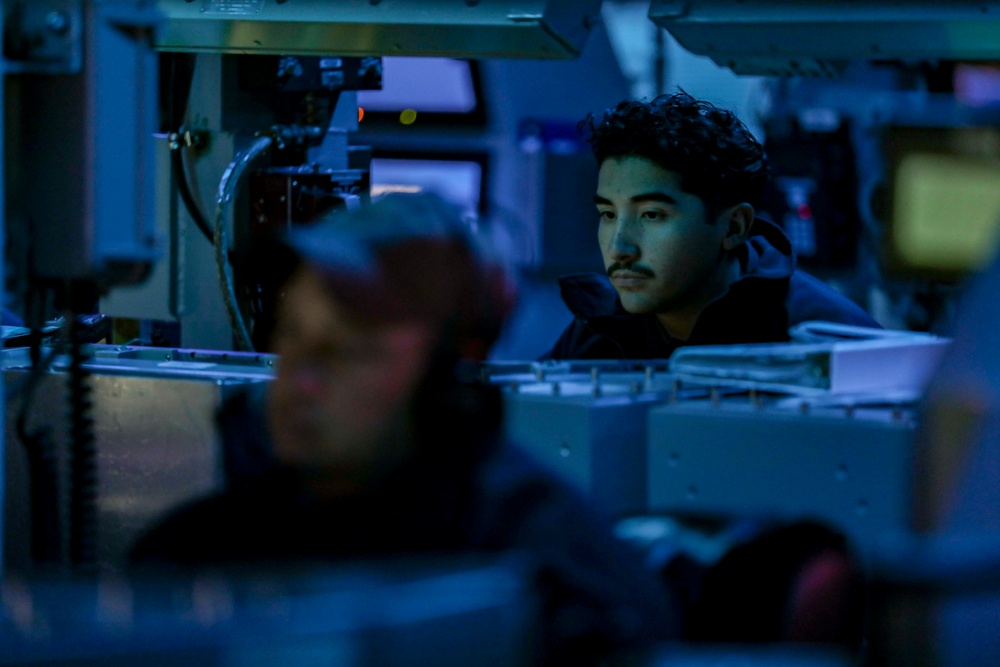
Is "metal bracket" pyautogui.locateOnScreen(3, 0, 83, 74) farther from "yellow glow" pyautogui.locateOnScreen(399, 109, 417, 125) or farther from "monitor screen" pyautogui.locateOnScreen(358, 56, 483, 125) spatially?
"yellow glow" pyautogui.locateOnScreen(399, 109, 417, 125)

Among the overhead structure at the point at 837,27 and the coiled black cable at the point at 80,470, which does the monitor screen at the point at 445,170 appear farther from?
the coiled black cable at the point at 80,470

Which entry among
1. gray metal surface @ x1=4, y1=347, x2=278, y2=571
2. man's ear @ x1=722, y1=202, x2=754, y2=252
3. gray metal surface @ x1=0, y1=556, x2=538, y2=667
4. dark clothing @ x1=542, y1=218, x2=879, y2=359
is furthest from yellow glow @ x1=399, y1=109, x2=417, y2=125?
gray metal surface @ x1=0, y1=556, x2=538, y2=667

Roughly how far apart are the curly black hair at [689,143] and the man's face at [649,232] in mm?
27

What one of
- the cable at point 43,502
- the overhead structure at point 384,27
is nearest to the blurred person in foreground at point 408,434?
the cable at point 43,502

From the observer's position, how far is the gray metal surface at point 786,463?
1610 mm

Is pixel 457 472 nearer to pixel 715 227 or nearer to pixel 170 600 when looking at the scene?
pixel 170 600

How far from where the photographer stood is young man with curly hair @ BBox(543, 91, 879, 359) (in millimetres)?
2787

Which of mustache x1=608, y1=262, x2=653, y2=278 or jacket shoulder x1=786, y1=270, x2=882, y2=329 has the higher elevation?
mustache x1=608, y1=262, x2=653, y2=278

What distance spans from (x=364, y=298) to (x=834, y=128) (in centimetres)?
645

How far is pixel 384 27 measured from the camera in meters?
2.69

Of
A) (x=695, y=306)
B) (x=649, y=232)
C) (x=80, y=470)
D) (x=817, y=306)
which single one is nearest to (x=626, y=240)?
(x=649, y=232)

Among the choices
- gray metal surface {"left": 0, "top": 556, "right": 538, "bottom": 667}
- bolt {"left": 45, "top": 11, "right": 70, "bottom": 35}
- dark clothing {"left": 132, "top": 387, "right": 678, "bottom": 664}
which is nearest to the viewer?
gray metal surface {"left": 0, "top": 556, "right": 538, "bottom": 667}

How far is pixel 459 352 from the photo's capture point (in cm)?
140

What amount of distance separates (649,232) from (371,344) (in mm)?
1497
